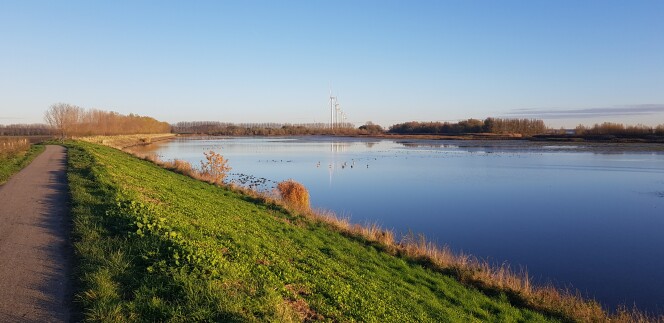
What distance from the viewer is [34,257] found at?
21.4 feet

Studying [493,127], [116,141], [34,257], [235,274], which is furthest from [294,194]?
[493,127]

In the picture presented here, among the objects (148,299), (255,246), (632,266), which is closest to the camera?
(148,299)

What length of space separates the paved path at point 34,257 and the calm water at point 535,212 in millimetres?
9558

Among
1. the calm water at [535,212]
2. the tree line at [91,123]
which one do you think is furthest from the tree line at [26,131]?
the calm water at [535,212]

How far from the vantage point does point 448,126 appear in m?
123

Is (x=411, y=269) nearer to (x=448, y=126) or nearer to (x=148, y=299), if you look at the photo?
(x=148, y=299)

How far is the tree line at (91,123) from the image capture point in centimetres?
6272

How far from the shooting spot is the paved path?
491 centimetres

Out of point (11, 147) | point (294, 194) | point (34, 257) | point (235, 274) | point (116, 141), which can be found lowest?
point (294, 194)

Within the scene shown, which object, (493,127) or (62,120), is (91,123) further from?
(493,127)

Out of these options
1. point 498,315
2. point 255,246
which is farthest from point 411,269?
point 255,246

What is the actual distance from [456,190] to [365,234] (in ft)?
39.8

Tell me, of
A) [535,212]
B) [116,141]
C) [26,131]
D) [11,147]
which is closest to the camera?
[535,212]

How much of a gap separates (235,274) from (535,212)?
584 inches
